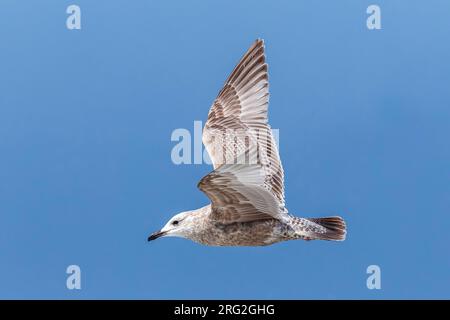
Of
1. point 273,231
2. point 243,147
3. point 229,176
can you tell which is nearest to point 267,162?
point 243,147

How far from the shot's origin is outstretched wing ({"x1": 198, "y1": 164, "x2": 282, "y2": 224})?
3971 mm

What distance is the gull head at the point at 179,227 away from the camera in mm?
4516

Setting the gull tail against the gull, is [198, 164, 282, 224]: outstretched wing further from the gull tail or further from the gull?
the gull tail

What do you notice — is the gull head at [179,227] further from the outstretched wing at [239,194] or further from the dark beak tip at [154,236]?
the outstretched wing at [239,194]

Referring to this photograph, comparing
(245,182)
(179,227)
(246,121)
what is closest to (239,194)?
(245,182)

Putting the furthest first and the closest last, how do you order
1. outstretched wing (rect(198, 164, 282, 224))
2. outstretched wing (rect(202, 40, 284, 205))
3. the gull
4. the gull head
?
outstretched wing (rect(202, 40, 284, 205)), the gull head, the gull, outstretched wing (rect(198, 164, 282, 224))

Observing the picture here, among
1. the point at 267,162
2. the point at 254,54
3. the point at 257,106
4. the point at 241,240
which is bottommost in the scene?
the point at 241,240

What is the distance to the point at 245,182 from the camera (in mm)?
4066

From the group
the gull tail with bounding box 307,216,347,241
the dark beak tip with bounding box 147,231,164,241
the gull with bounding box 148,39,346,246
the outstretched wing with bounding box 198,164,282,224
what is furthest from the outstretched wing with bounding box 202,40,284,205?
the dark beak tip with bounding box 147,231,164,241

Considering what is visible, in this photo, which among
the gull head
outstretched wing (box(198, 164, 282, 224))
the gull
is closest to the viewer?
outstretched wing (box(198, 164, 282, 224))

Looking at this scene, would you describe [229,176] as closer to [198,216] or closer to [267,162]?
[198,216]

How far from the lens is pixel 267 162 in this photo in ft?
16.1

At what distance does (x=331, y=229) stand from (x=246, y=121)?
0.99 m

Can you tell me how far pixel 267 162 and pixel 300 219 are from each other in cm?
49
